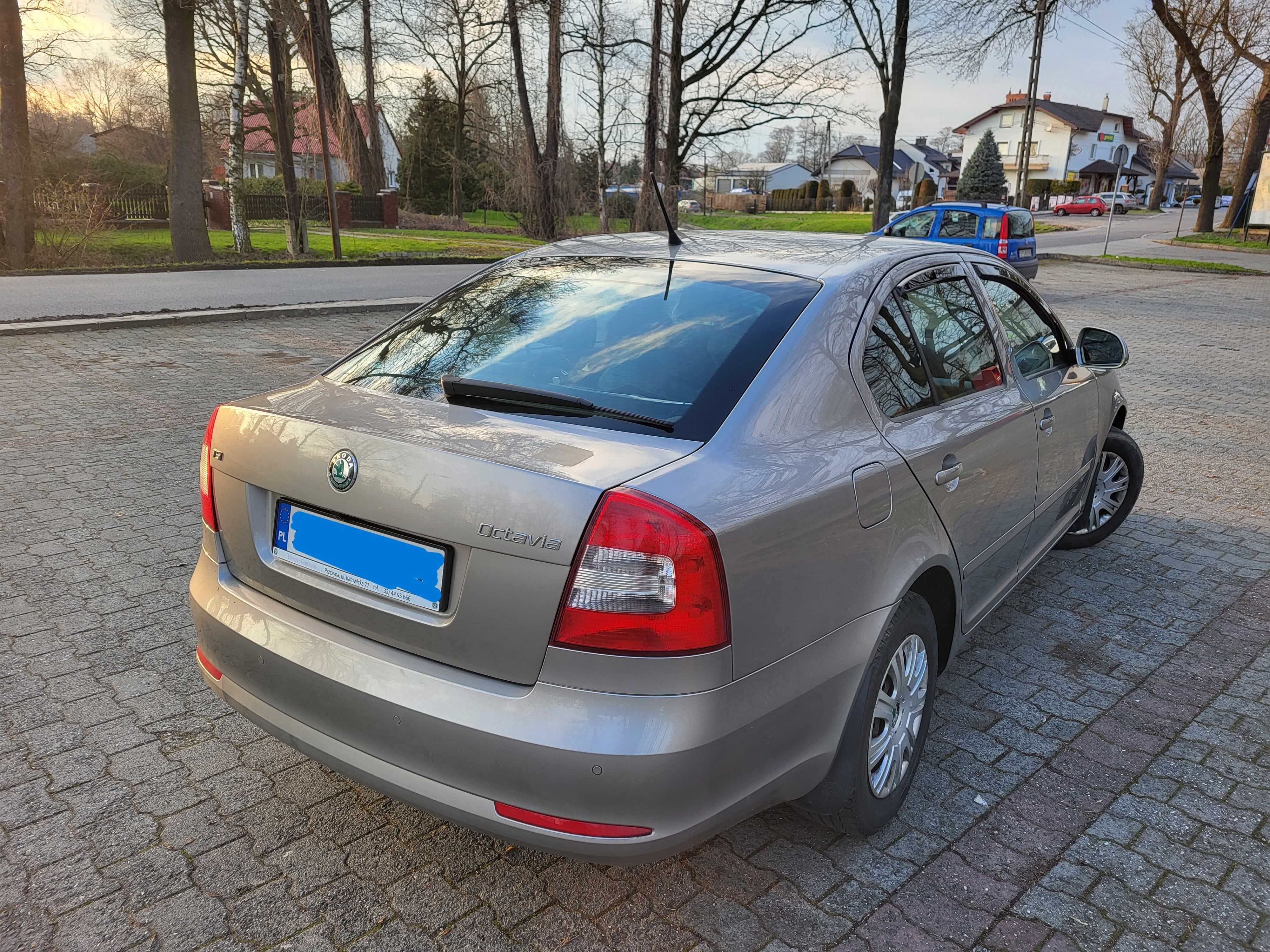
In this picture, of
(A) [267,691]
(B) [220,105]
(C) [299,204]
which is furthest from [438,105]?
(A) [267,691]

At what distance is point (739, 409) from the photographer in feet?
7.61

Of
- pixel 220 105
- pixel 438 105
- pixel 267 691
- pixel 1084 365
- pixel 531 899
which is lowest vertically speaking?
pixel 531 899

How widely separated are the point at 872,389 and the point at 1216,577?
132 inches

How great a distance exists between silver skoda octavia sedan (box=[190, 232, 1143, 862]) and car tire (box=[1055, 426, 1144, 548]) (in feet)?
7.51

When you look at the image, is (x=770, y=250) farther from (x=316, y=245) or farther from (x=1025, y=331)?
(x=316, y=245)

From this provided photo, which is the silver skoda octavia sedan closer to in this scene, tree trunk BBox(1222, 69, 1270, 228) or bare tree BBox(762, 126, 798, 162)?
tree trunk BBox(1222, 69, 1270, 228)

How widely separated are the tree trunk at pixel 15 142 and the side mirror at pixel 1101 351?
2045cm

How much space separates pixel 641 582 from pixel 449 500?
0.48m

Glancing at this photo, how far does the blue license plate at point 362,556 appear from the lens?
216 cm

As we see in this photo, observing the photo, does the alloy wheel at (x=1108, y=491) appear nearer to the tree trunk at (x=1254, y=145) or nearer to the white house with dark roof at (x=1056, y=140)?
the tree trunk at (x=1254, y=145)

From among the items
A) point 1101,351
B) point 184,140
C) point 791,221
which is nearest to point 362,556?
point 1101,351

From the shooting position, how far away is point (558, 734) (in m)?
1.99

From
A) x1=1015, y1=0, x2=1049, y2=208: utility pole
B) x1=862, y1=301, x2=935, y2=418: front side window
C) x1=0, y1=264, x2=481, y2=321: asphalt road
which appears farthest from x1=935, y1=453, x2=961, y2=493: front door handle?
x1=1015, y1=0, x2=1049, y2=208: utility pole

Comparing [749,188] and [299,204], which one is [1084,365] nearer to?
[299,204]
